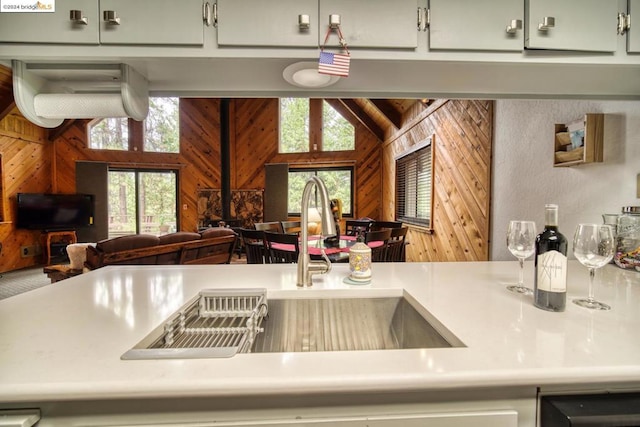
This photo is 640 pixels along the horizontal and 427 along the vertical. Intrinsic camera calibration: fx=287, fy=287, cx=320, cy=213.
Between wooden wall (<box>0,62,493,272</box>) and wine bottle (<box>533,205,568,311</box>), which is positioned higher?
wooden wall (<box>0,62,493,272</box>)

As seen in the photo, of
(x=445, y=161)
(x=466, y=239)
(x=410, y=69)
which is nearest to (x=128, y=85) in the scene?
(x=410, y=69)

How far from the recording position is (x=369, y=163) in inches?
267

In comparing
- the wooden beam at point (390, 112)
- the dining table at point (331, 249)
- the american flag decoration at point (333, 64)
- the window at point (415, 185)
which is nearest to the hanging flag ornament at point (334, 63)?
the american flag decoration at point (333, 64)

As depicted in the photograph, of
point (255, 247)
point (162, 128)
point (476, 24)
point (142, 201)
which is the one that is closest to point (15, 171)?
point (142, 201)

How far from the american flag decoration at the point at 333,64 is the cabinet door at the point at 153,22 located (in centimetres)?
41

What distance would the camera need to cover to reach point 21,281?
4723mm

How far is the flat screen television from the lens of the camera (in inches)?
217

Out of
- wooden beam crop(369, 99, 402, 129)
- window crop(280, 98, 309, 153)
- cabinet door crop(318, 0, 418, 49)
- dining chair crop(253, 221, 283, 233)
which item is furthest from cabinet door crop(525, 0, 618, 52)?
window crop(280, 98, 309, 153)

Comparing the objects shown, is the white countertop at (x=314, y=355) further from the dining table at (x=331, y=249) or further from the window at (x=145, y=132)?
the window at (x=145, y=132)

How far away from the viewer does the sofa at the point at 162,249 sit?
9.17 feet

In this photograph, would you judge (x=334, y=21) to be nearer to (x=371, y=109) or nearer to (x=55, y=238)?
(x=371, y=109)

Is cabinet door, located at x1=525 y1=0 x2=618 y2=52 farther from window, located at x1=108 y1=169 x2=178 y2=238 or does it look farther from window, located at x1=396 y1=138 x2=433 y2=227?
window, located at x1=108 y1=169 x2=178 y2=238

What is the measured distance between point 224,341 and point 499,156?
8.46 ft

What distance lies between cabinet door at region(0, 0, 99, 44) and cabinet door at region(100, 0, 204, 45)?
40mm
